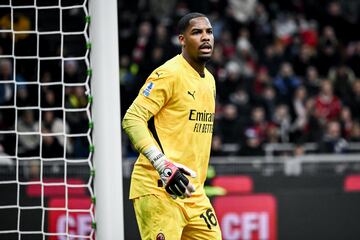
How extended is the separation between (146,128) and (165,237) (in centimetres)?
76

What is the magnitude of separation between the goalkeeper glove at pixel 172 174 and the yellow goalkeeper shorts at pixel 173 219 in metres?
0.26

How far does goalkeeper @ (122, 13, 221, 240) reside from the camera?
559 cm

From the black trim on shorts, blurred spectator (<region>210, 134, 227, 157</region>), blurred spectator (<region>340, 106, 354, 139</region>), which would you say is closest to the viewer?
the black trim on shorts

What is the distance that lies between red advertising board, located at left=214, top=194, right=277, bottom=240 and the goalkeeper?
454 cm

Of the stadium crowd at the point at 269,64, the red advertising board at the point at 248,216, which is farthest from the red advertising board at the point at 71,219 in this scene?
the stadium crowd at the point at 269,64

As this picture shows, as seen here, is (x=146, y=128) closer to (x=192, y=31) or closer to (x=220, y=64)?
(x=192, y=31)

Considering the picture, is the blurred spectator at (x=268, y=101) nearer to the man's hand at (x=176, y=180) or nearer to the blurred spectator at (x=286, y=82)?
the blurred spectator at (x=286, y=82)

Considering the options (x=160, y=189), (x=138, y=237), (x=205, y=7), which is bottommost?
(x=138, y=237)

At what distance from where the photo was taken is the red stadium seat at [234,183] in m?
11.1

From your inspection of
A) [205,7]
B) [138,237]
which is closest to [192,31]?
[138,237]

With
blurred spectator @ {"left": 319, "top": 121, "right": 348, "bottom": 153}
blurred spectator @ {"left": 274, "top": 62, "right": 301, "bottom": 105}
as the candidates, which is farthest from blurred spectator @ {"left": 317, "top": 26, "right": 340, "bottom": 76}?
blurred spectator @ {"left": 319, "top": 121, "right": 348, "bottom": 153}

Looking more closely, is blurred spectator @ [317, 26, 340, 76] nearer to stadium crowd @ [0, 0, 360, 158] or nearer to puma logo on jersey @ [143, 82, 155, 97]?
stadium crowd @ [0, 0, 360, 158]

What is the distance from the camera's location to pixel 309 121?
14.5 metres

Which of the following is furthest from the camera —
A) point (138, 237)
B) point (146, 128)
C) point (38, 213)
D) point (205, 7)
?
point (205, 7)
